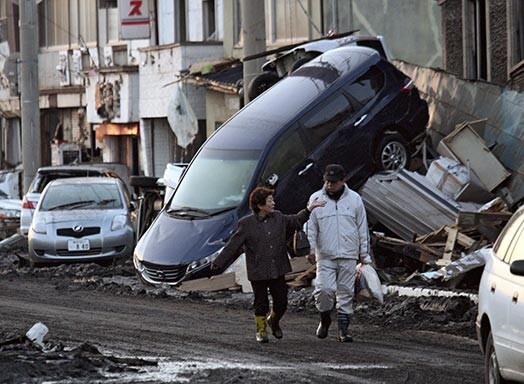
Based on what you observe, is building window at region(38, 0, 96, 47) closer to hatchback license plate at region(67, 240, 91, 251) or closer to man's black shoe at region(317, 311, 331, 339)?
hatchback license plate at region(67, 240, 91, 251)

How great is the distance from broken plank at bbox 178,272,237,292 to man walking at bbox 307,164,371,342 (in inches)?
219

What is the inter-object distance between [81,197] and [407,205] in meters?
6.59

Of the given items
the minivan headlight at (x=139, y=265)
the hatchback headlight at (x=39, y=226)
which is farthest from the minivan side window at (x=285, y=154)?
the hatchback headlight at (x=39, y=226)

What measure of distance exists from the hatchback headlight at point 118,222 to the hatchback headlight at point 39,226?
1.11 metres

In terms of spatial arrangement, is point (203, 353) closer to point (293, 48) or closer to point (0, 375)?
point (0, 375)

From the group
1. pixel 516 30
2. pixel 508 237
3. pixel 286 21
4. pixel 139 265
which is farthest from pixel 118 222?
pixel 508 237

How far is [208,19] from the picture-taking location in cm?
4188

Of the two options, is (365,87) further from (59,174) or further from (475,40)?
(59,174)

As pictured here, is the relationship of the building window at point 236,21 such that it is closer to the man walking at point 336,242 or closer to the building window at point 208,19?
the building window at point 208,19

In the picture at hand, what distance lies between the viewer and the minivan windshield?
73.0 feet

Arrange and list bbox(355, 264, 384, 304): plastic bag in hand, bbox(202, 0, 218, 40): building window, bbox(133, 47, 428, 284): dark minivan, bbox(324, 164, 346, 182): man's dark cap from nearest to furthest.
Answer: bbox(324, 164, 346, 182): man's dark cap < bbox(355, 264, 384, 304): plastic bag in hand < bbox(133, 47, 428, 284): dark minivan < bbox(202, 0, 218, 40): building window

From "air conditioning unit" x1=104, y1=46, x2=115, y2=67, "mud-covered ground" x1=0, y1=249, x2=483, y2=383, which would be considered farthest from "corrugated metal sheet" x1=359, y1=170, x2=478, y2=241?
"air conditioning unit" x1=104, y1=46, x2=115, y2=67

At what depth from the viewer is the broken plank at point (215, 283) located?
69.4 ft

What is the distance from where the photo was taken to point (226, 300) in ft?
66.7
